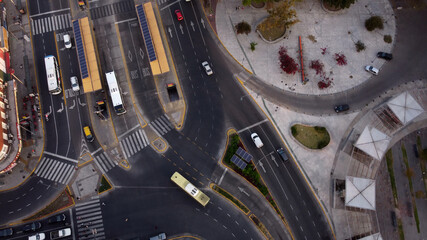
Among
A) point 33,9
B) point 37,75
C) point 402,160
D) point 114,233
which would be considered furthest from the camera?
point 33,9

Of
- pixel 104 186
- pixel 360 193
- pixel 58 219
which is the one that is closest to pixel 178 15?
pixel 104 186

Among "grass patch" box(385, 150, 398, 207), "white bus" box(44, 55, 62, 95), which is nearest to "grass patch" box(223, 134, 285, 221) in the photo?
"grass patch" box(385, 150, 398, 207)

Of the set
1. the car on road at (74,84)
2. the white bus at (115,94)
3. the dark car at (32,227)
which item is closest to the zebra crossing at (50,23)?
the car on road at (74,84)

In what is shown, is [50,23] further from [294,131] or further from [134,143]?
[294,131]

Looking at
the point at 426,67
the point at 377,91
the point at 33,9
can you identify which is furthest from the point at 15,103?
the point at 426,67

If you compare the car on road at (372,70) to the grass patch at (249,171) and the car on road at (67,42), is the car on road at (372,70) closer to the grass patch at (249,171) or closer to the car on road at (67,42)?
the grass patch at (249,171)

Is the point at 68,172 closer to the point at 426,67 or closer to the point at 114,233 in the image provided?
the point at 114,233

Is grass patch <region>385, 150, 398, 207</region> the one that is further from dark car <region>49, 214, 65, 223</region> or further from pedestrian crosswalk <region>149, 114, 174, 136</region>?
dark car <region>49, 214, 65, 223</region>
